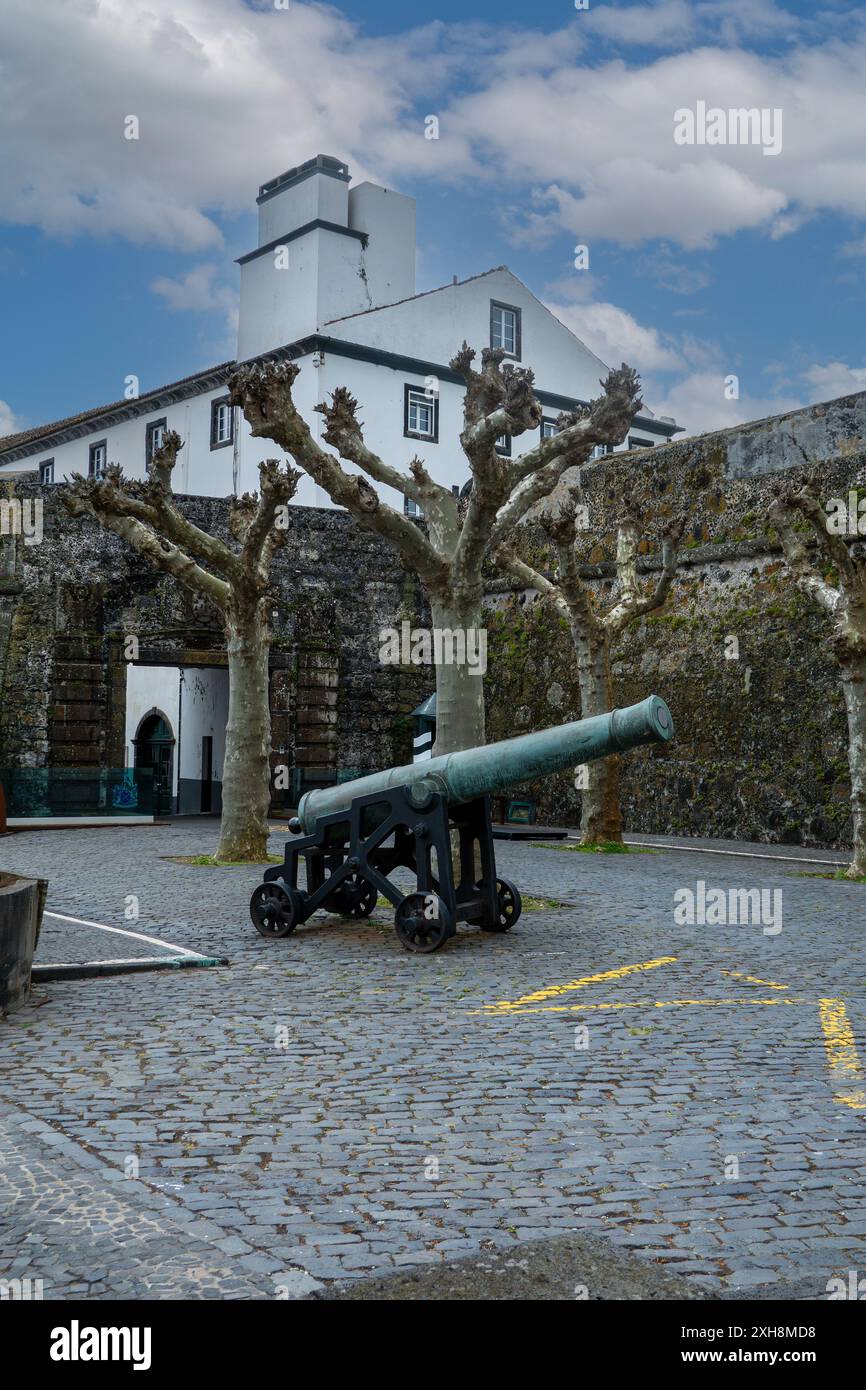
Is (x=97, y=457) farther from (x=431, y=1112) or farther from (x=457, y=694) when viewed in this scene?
(x=431, y=1112)

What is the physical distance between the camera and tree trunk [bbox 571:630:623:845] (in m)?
18.5

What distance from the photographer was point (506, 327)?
124ft

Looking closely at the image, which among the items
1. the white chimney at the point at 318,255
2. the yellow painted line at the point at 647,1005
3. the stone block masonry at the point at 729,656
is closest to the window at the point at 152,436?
the white chimney at the point at 318,255

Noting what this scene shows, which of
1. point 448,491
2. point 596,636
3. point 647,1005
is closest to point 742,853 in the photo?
point 596,636

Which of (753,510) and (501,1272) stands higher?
(753,510)

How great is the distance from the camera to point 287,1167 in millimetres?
4734

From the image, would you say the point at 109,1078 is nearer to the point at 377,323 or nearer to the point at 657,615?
the point at 657,615

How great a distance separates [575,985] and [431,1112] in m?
3.04

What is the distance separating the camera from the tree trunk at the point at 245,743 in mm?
16062

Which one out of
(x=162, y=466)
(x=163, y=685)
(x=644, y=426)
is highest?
(x=644, y=426)

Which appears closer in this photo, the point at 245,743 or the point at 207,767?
the point at 245,743
